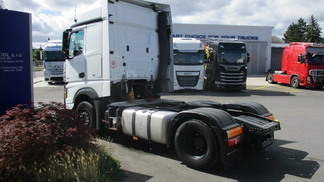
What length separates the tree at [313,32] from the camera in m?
70.6

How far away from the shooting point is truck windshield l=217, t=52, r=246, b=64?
18.0m

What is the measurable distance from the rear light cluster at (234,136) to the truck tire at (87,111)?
3632 mm

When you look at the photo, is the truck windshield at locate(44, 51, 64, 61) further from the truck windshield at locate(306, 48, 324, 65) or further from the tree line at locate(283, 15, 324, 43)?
the tree line at locate(283, 15, 324, 43)

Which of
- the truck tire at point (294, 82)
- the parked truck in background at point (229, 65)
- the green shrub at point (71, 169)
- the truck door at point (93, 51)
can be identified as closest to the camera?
the green shrub at point (71, 169)

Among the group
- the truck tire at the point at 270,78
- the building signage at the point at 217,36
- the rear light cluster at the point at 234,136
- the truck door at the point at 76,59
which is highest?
the building signage at the point at 217,36

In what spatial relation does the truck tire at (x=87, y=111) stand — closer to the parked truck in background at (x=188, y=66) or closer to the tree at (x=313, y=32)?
the parked truck in background at (x=188, y=66)

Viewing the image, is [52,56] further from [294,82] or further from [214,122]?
[214,122]

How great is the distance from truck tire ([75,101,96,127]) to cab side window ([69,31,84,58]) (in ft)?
4.61

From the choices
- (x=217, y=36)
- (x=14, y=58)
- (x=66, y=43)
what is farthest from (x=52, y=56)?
(x=217, y=36)

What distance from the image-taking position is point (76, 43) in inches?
295

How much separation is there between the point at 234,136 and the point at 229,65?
548 inches

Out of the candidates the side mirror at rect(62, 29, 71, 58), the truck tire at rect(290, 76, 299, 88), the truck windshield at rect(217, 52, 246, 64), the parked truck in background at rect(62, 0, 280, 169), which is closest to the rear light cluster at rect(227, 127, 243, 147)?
the parked truck in background at rect(62, 0, 280, 169)

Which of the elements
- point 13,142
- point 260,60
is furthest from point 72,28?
point 260,60

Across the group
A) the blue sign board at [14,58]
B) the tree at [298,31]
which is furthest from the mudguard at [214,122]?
the tree at [298,31]
